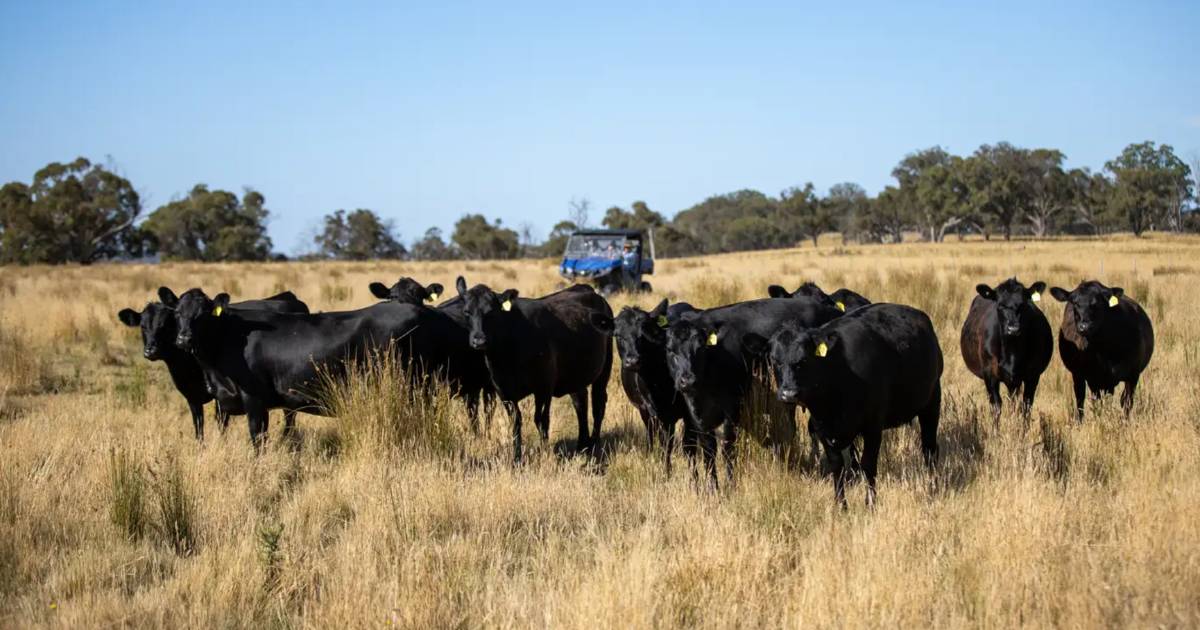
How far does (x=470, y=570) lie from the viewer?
5.13 metres

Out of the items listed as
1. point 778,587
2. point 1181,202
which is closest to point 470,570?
point 778,587

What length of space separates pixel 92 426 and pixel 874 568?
23.2 ft

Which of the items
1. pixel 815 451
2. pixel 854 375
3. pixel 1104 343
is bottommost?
pixel 815 451

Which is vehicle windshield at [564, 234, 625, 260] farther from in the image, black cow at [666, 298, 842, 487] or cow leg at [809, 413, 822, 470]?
black cow at [666, 298, 842, 487]

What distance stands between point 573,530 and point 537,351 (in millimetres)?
2866

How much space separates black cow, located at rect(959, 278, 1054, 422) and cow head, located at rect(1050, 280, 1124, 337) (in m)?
0.29

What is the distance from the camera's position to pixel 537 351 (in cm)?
868

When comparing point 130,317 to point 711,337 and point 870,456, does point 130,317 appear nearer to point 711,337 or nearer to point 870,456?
point 711,337

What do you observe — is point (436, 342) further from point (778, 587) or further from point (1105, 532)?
point (1105, 532)

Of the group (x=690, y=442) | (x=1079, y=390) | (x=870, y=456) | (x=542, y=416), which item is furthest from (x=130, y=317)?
(x=1079, y=390)

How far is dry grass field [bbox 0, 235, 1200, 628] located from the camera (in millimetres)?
4535

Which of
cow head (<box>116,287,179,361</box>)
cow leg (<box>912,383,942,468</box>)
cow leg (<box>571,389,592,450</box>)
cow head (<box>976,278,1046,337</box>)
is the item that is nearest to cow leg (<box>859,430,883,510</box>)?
cow leg (<box>912,383,942,468</box>)

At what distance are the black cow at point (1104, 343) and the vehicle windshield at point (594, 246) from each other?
16.3m

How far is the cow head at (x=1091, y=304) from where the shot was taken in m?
8.77
